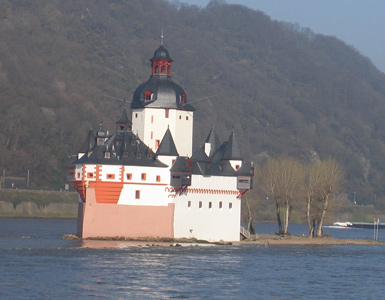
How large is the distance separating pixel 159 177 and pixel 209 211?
5.99 metres

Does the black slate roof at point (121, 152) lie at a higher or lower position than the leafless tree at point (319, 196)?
higher

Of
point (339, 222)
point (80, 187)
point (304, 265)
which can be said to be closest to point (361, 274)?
point (304, 265)

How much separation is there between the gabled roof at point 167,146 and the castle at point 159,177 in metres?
0.08

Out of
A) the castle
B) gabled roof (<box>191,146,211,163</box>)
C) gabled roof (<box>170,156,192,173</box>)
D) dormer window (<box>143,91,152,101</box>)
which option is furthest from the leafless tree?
dormer window (<box>143,91,152,101</box>)

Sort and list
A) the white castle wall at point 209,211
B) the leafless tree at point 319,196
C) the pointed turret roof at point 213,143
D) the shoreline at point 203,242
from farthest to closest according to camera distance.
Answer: the leafless tree at point 319,196 < the pointed turret roof at point 213,143 < the white castle wall at point 209,211 < the shoreline at point 203,242

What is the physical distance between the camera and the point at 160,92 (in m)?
90.8

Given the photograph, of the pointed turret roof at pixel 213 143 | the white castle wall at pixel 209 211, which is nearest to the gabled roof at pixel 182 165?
the white castle wall at pixel 209 211

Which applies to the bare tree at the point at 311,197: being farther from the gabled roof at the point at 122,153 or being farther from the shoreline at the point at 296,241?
the gabled roof at the point at 122,153

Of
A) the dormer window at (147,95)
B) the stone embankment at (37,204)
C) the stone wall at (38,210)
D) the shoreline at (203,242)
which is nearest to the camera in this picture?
the shoreline at (203,242)

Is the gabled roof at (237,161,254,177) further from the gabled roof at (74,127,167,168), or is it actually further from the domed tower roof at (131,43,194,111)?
the gabled roof at (74,127,167,168)

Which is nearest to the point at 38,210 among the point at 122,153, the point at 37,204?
the point at 37,204

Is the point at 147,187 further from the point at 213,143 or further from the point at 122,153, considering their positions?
the point at 213,143

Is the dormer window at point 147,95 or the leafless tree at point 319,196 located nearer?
the dormer window at point 147,95

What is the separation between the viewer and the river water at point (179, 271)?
5712 centimetres
